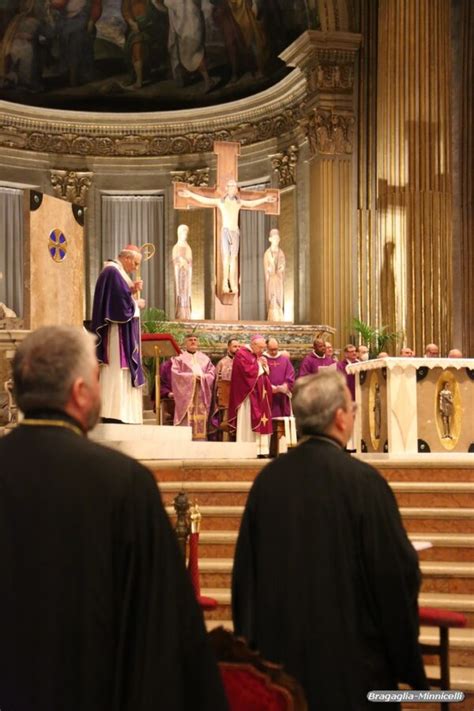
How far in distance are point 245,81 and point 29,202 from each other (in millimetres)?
9949

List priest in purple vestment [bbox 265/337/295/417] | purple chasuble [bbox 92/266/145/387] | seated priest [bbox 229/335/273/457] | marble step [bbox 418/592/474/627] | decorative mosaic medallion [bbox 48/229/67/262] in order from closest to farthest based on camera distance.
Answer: marble step [bbox 418/592/474/627], purple chasuble [bbox 92/266/145/387], decorative mosaic medallion [bbox 48/229/67/262], seated priest [bbox 229/335/273/457], priest in purple vestment [bbox 265/337/295/417]

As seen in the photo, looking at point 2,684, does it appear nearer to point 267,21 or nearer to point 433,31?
point 433,31

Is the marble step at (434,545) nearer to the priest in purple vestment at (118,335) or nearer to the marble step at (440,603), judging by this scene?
the marble step at (440,603)

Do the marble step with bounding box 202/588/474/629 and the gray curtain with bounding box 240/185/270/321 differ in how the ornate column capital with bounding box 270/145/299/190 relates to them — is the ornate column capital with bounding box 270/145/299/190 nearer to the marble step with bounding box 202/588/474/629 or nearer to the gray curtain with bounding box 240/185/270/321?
the gray curtain with bounding box 240/185/270/321

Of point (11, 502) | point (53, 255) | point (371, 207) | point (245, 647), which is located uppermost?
point (371, 207)

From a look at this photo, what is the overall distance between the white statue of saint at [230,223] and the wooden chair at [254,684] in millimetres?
14154

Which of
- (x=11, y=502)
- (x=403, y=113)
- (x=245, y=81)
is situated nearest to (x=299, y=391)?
(x=11, y=502)

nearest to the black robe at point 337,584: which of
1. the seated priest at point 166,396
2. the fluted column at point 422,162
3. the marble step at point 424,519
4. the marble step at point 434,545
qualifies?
the marble step at point 434,545

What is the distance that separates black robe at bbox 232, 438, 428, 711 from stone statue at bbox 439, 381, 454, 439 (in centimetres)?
665

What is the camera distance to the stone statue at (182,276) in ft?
57.0

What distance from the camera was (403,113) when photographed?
1625cm

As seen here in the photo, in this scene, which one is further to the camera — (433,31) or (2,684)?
(433,31)

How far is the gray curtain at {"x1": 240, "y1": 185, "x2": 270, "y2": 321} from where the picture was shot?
2017 cm

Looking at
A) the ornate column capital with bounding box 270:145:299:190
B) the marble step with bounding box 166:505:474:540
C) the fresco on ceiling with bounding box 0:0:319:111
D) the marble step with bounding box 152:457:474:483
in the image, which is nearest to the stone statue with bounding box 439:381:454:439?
the marble step with bounding box 152:457:474:483
